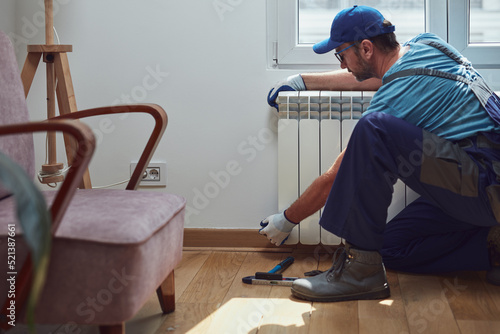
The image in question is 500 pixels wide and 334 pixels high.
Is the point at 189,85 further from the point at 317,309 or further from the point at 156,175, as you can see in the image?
the point at 317,309

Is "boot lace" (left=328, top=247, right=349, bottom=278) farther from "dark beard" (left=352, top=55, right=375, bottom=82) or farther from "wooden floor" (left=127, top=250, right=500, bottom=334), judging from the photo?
"dark beard" (left=352, top=55, right=375, bottom=82)

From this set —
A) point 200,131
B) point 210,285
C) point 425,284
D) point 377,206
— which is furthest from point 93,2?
point 425,284

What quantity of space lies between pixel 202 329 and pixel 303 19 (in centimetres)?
135

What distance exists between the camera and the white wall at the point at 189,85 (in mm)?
2275

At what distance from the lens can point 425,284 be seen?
1.86 meters

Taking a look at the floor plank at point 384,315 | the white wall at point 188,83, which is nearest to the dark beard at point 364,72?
the white wall at point 188,83

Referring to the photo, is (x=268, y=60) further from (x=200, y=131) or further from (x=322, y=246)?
(x=322, y=246)

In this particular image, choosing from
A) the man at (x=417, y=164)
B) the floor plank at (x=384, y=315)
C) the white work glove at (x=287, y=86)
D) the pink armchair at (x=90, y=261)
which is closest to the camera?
the pink armchair at (x=90, y=261)

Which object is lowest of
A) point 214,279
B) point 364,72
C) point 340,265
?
point 214,279

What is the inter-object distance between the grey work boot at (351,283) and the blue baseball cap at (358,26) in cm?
73

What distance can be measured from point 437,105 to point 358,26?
0.40 m

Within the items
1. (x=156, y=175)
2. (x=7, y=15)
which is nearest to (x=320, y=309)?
(x=156, y=175)

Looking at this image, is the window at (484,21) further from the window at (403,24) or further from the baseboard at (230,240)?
the baseboard at (230,240)

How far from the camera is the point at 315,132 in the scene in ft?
7.06
